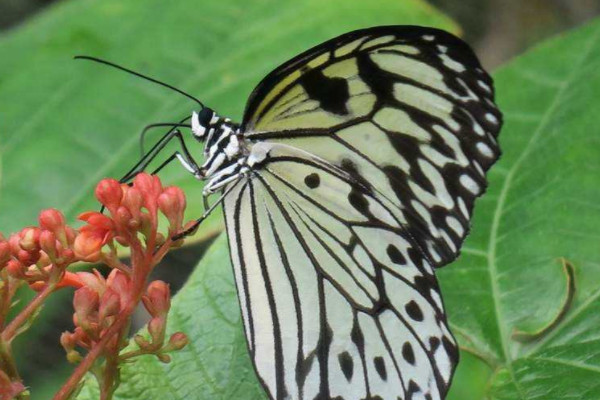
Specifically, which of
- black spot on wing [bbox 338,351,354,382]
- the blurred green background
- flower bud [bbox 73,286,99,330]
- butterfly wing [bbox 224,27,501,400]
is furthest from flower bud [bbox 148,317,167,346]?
the blurred green background

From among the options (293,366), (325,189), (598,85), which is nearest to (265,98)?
(325,189)

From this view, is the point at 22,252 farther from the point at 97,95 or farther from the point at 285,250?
the point at 97,95

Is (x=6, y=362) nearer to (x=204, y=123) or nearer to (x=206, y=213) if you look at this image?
→ (x=206, y=213)

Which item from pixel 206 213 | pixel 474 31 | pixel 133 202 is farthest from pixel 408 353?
pixel 474 31

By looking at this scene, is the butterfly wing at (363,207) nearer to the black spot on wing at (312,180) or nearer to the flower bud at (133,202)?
the black spot on wing at (312,180)

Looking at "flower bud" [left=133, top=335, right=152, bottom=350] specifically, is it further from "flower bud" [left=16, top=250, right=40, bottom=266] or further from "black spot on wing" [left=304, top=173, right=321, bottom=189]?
"black spot on wing" [left=304, top=173, right=321, bottom=189]
